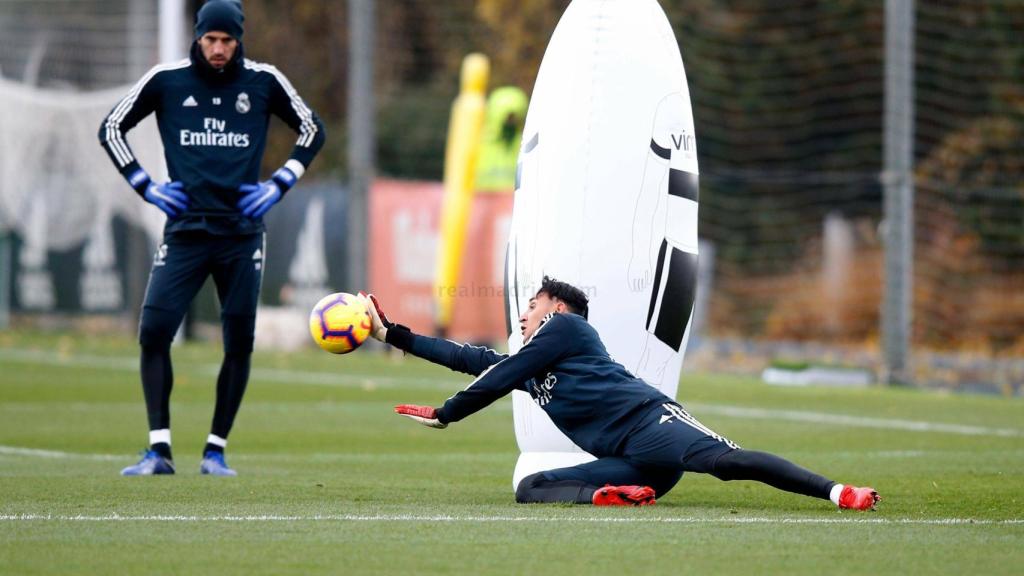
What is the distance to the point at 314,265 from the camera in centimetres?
2306

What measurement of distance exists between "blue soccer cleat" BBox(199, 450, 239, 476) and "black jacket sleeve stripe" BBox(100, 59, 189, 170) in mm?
1567

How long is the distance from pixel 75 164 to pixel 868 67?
11.0m

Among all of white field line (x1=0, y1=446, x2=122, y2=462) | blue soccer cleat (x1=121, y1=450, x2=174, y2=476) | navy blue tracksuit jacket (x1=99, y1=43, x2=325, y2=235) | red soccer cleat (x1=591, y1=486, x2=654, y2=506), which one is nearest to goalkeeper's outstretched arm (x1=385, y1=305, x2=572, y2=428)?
red soccer cleat (x1=591, y1=486, x2=654, y2=506)

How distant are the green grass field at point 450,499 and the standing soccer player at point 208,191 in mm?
514

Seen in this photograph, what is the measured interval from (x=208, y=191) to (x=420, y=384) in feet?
24.1

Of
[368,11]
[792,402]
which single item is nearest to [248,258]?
[792,402]

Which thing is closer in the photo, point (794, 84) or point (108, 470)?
point (108, 470)

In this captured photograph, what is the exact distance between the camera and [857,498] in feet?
23.3

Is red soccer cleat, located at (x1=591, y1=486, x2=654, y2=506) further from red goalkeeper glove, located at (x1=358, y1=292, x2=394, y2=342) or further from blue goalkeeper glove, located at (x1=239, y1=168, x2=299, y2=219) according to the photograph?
blue goalkeeper glove, located at (x1=239, y1=168, x2=299, y2=219)

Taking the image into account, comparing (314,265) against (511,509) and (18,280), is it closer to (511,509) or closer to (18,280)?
(18,280)

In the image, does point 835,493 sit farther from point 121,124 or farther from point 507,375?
point 121,124

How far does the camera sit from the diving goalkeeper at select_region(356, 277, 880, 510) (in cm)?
748

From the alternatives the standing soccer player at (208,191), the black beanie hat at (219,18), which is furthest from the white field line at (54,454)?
the black beanie hat at (219,18)

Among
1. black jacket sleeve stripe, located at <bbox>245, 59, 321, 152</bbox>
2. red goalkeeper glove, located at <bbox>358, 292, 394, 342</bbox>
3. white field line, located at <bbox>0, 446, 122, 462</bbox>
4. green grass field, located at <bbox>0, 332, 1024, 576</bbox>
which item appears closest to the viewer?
green grass field, located at <bbox>0, 332, 1024, 576</bbox>
